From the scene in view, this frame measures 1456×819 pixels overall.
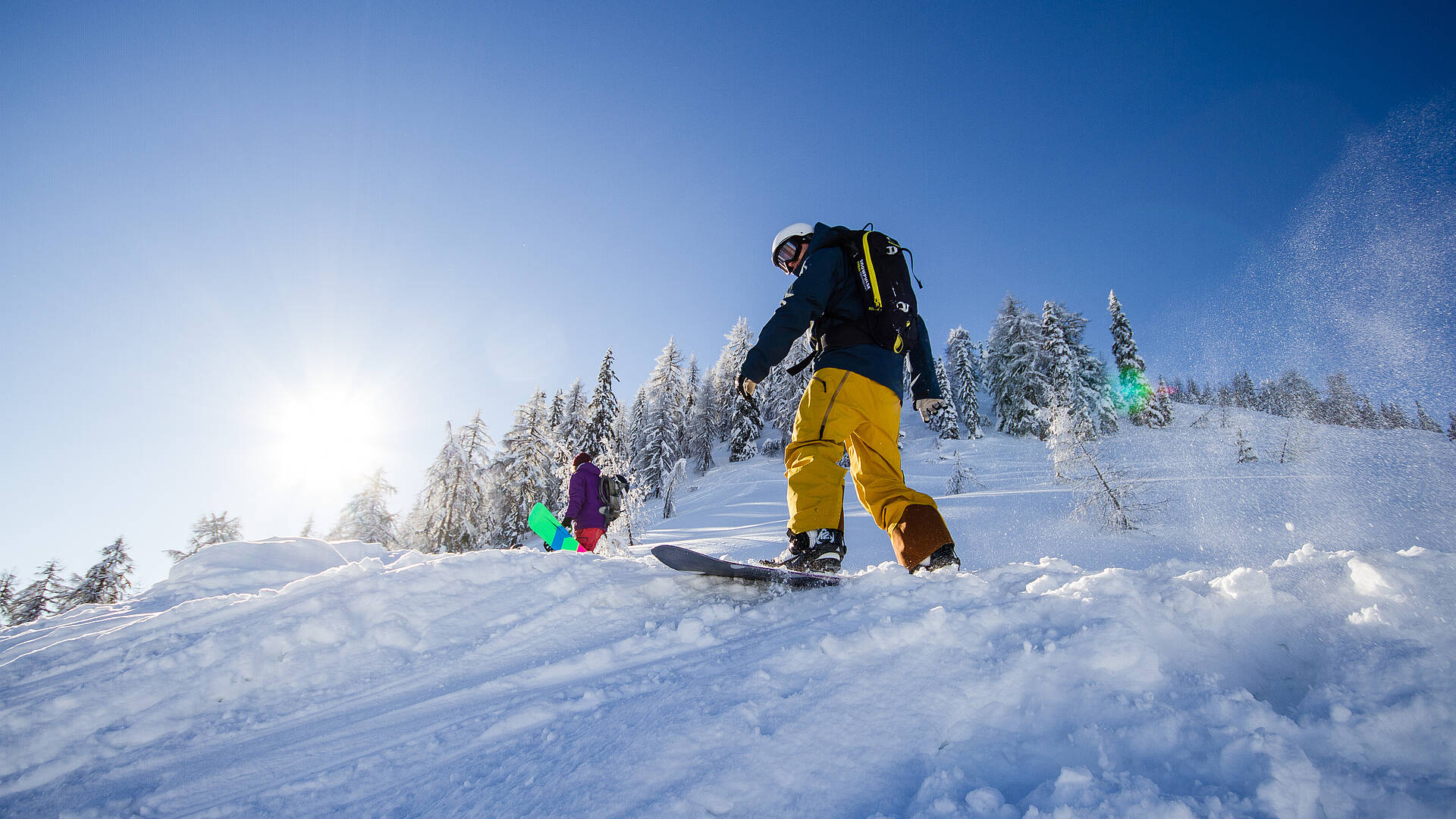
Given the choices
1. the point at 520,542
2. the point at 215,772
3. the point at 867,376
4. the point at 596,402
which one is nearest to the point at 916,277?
the point at 867,376

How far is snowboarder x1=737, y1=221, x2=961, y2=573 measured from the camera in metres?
2.67

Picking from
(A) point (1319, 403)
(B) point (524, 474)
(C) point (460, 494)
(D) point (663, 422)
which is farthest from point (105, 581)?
(A) point (1319, 403)

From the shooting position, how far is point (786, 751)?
1.15 metres

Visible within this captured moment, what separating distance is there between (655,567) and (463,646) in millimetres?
1038

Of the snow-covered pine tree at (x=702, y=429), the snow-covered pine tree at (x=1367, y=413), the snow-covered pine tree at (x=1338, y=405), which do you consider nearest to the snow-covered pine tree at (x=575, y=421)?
the snow-covered pine tree at (x=702, y=429)

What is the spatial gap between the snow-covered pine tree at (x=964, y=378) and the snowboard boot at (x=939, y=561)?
29.3 metres

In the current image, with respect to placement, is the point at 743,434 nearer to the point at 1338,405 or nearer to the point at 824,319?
the point at 824,319

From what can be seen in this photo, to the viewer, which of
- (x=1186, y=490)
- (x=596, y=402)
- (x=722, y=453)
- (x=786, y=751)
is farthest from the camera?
(x=722, y=453)

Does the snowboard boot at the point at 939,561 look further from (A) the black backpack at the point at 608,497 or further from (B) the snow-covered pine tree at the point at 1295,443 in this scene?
(B) the snow-covered pine tree at the point at 1295,443

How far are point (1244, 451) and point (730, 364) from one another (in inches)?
1134

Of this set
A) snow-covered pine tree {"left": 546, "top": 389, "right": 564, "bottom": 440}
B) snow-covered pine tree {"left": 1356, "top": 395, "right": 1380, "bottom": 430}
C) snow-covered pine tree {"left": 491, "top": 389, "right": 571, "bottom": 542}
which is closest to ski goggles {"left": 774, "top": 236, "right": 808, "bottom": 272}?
snow-covered pine tree {"left": 491, "top": 389, "right": 571, "bottom": 542}

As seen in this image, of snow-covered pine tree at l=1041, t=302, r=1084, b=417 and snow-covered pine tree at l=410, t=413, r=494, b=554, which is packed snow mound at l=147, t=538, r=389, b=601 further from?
snow-covered pine tree at l=1041, t=302, r=1084, b=417

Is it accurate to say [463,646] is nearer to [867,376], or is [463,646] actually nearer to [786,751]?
[786,751]

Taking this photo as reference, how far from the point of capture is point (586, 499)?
23.2 feet
